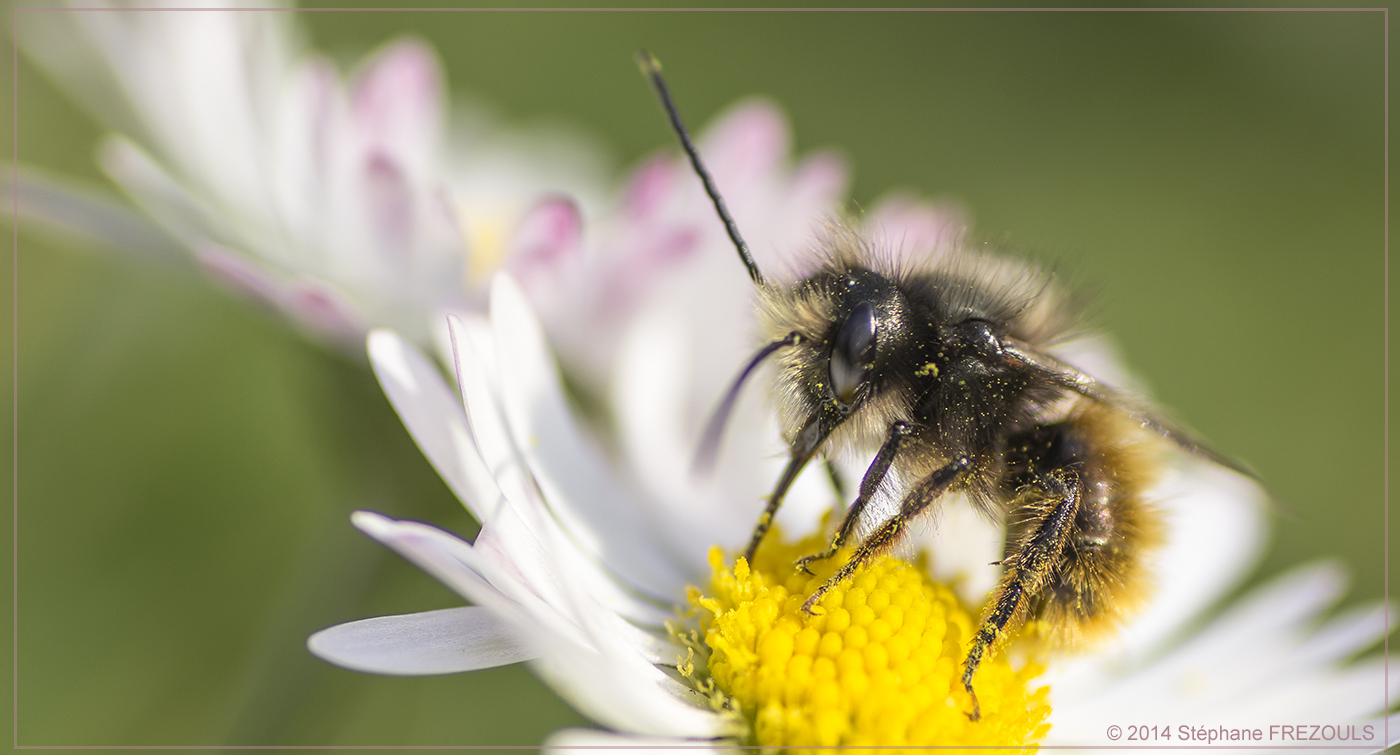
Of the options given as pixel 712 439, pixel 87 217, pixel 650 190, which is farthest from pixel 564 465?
pixel 87 217

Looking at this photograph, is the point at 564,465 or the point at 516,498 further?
the point at 564,465

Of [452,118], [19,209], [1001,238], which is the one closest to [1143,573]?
[1001,238]

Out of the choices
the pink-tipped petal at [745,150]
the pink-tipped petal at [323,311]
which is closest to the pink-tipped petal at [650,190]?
the pink-tipped petal at [745,150]

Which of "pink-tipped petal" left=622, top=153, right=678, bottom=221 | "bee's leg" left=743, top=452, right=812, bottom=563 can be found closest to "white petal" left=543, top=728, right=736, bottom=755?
"bee's leg" left=743, top=452, right=812, bottom=563

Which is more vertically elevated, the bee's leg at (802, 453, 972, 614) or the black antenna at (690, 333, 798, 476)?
the black antenna at (690, 333, 798, 476)

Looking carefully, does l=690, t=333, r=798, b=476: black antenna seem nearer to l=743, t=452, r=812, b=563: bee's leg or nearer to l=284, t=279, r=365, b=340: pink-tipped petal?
l=743, t=452, r=812, b=563: bee's leg

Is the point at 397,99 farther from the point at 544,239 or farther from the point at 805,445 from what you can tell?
the point at 805,445

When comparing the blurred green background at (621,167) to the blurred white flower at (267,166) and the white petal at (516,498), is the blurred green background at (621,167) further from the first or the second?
the white petal at (516,498)
